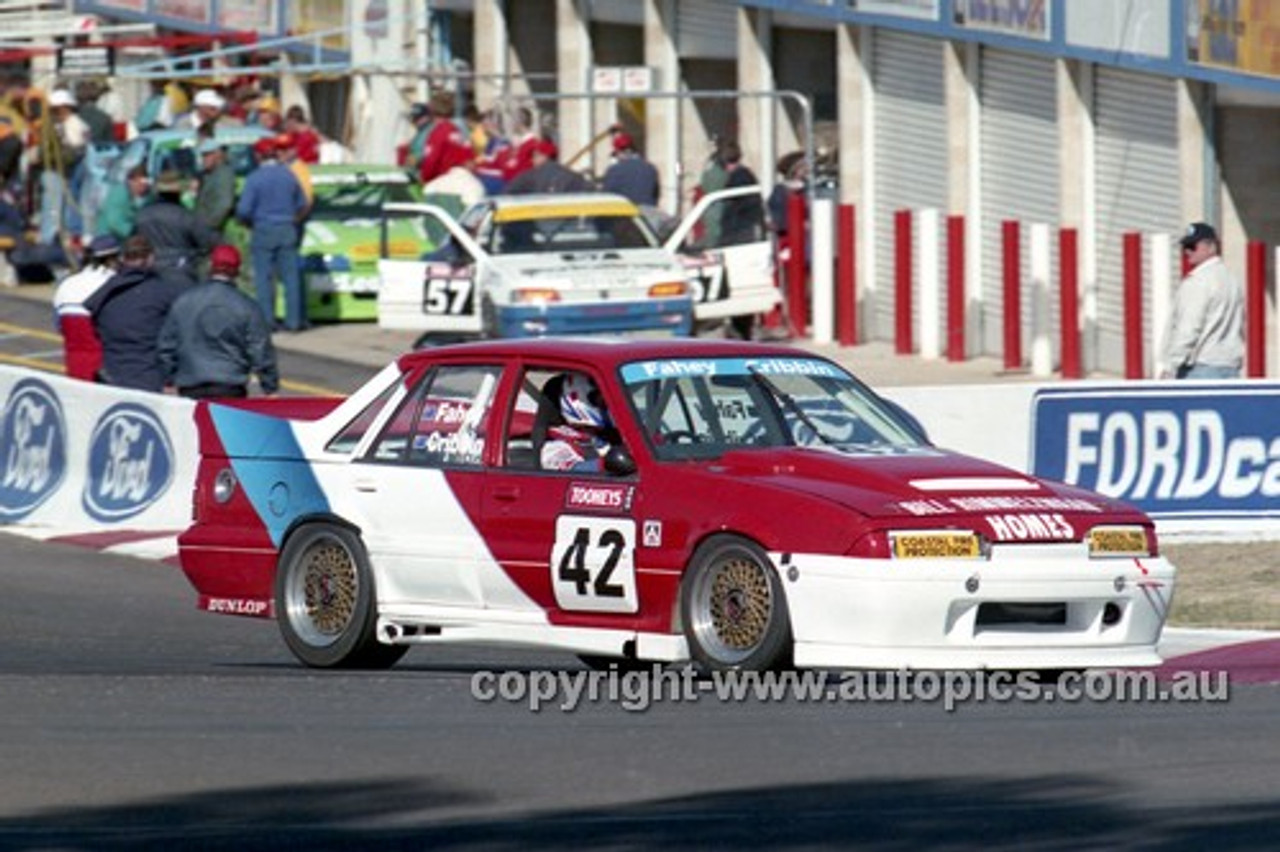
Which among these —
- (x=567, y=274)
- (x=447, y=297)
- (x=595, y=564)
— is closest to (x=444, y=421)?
(x=595, y=564)

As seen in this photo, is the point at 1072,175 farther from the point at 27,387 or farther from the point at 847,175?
the point at 27,387

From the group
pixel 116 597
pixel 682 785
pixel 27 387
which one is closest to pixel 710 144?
pixel 27 387

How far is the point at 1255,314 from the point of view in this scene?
2538cm

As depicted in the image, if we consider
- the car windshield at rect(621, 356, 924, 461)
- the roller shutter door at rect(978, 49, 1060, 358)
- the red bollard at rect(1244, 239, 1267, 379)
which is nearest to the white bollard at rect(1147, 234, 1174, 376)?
the red bollard at rect(1244, 239, 1267, 379)

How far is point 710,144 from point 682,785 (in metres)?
27.8

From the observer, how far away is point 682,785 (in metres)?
9.45

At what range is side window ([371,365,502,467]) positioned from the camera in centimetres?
1288

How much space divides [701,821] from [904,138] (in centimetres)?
2379

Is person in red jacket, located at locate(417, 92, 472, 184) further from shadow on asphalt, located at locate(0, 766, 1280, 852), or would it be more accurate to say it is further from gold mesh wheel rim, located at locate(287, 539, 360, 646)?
shadow on asphalt, located at locate(0, 766, 1280, 852)

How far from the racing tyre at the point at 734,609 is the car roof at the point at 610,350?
3.66ft

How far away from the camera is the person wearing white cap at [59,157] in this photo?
36.4 m

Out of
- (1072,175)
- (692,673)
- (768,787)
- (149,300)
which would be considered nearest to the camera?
(768,787)

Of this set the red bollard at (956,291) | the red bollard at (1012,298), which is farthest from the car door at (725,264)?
the red bollard at (1012,298)

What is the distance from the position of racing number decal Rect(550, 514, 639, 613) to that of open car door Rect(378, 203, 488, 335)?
15450 mm
